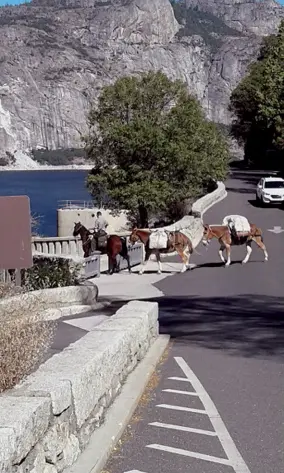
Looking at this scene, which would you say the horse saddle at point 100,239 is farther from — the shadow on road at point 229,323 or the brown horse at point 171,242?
the shadow on road at point 229,323

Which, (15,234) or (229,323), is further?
(229,323)

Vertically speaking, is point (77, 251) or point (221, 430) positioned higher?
point (221, 430)

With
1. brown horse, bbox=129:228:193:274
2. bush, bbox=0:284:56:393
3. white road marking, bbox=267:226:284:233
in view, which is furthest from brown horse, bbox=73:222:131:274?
bush, bbox=0:284:56:393

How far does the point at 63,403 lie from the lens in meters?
5.76

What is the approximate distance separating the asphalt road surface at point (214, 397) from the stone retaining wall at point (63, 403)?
0.37m

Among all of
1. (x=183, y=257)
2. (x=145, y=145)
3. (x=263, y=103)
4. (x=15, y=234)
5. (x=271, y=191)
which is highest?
(x=263, y=103)

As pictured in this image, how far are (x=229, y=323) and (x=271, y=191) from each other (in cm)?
3564

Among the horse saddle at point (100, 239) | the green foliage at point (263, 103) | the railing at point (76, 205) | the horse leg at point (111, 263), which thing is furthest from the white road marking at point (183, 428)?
the railing at point (76, 205)

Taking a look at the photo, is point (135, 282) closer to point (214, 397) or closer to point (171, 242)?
point (171, 242)

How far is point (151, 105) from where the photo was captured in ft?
154

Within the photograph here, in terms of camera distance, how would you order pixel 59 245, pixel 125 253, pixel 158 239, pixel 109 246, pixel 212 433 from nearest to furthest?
pixel 212 433, pixel 158 239, pixel 109 246, pixel 125 253, pixel 59 245

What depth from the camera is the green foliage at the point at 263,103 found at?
55.9m

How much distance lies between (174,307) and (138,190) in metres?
28.0

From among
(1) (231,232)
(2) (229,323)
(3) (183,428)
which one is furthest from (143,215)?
(3) (183,428)
